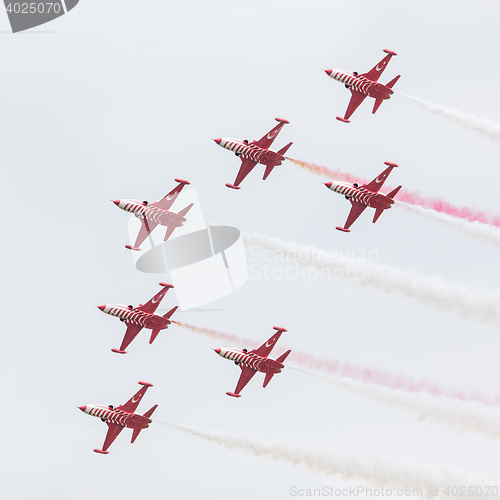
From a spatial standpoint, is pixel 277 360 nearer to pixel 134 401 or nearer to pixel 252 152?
pixel 134 401

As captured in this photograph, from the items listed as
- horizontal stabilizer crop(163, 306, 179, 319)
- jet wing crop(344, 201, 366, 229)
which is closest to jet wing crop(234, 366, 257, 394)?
horizontal stabilizer crop(163, 306, 179, 319)

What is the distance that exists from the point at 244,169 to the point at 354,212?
11.2m

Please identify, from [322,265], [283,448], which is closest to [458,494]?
[283,448]

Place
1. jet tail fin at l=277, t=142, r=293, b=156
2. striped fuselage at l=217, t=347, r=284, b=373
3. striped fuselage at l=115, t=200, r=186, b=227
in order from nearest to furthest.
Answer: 1. jet tail fin at l=277, t=142, r=293, b=156
2. striped fuselage at l=217, t=347, r=284, b=373
3. striped fuselage at l=115, t=200, r=186, b=227

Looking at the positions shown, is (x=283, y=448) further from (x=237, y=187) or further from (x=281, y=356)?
(x=237, y=187)

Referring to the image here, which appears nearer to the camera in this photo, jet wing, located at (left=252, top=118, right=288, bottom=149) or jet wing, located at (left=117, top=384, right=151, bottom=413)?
jet wing, located at (left=252, top=118, right=288, bottom=149)

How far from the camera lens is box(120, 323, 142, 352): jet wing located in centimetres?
11242

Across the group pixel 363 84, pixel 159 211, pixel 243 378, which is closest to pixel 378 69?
pixel 363 84

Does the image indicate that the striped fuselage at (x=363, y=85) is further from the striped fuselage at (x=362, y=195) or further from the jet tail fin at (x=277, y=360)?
the jet tail fin at (x=277, y=360)

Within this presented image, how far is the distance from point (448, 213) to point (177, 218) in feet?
82.4

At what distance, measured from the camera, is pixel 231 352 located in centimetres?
10912

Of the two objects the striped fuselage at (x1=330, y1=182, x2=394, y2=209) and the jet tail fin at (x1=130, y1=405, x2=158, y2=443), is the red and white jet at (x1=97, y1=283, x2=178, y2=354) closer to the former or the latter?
the jet tail fin at (x1=130, y1=405, x2=158, y2=443)

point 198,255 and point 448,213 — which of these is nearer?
point 448,213

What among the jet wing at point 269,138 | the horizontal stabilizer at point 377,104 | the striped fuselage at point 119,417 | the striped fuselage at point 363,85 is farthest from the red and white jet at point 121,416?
the striped fuselage at point 363,85
